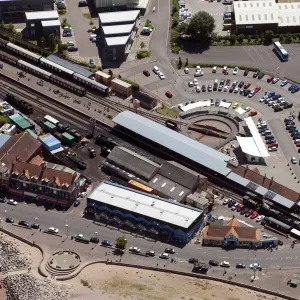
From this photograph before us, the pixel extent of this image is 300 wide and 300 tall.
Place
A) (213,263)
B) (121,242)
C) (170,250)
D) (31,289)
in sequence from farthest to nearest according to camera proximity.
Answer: (170,250)
(121,242)
(213,263)
(31,289)

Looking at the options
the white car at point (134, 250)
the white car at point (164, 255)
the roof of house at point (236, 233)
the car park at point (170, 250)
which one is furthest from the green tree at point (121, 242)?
the roof of house at point (236, 233)

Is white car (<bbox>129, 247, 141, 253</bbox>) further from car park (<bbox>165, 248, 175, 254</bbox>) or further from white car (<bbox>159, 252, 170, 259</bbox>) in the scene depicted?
car park (<bbox>165, 248, 175, 254</bbox>)

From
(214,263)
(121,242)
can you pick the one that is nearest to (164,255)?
(121,242)

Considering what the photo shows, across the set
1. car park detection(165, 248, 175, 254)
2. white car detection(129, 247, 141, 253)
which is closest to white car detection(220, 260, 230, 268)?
car park detection(165, 248, 175, 254)

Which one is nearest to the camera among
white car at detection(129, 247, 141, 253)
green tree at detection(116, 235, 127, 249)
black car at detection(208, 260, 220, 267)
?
black car at detection(208, 260, 220, 267)

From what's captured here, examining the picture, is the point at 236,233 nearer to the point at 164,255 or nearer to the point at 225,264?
the point at 225,264

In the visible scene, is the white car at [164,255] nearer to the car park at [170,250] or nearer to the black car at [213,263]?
the car park at [170,250]

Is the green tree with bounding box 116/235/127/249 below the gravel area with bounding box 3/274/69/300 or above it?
above

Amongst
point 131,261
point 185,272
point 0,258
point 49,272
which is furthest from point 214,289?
point 0,258
